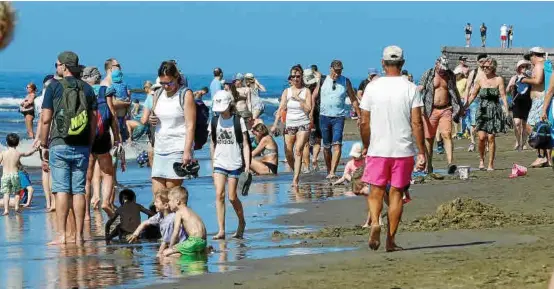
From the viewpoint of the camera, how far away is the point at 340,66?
701 inches

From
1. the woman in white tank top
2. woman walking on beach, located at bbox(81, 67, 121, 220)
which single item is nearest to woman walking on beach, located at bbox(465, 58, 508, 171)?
the woman in white tank top

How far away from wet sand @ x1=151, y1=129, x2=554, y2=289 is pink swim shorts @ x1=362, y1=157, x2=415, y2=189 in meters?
0.53

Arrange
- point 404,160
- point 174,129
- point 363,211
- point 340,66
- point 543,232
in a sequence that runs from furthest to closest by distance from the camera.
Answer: point 340,66
point 363,211
point 174,129
point 543,232
point 404,160

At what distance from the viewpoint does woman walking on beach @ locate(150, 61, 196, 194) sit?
36.4 feet

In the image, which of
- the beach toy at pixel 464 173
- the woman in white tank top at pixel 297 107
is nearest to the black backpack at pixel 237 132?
the beach toy at pixel 464 173

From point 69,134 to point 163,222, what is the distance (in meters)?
1.24

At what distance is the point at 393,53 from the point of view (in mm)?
9492

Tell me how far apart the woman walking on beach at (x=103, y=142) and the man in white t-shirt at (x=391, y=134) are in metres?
3.91

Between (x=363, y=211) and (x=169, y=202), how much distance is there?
3556mm

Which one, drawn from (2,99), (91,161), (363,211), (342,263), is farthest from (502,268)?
(2,99)

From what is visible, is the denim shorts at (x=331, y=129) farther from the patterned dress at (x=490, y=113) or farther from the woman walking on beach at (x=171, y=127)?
the woman walking on beach at (x=171, y=127)

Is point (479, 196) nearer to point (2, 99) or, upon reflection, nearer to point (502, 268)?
point (502, 268)

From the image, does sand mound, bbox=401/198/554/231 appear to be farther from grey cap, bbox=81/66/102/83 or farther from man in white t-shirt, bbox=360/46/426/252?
grey cap, bbox=81/66/102/83

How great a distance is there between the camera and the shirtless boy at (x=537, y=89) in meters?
14.6
